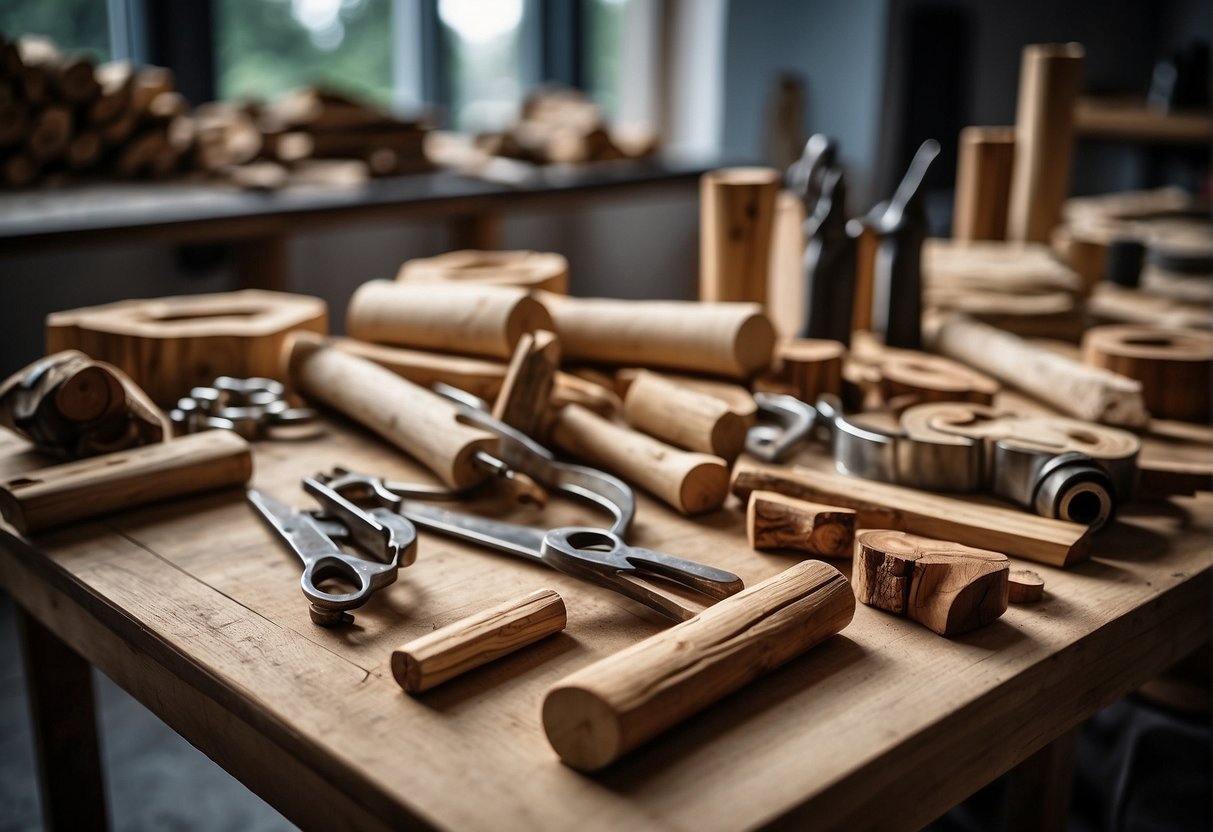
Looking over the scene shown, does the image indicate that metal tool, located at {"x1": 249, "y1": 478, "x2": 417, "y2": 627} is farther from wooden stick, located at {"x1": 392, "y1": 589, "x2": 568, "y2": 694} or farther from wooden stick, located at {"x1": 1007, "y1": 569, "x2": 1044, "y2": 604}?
wooden stick, located at {"x1": 1007, "y1": 569, "x2": 1044, "y2": 604}

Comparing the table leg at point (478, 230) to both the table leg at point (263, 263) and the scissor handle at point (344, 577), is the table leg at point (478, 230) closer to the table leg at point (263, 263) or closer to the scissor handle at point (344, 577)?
the table leg at point (263, 263)

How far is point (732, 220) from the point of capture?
5.71 ft

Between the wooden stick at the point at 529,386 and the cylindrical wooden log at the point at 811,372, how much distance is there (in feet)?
1.15

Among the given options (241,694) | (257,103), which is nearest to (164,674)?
(241,694)

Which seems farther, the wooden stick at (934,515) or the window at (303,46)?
the window at (303,46)

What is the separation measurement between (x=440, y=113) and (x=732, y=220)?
9.76 ft

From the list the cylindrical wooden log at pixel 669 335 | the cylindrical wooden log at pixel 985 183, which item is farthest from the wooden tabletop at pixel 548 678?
the cylindrical wooden log at pixel 985 183

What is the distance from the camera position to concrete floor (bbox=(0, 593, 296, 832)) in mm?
2057

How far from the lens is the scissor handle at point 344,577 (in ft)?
3.06

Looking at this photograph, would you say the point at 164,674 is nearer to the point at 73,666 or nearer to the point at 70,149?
the point at 73,666

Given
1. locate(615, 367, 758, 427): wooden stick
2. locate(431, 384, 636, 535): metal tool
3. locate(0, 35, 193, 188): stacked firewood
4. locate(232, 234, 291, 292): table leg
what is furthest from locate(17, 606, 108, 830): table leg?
locate(0, 35, 193, 188): stacked firewood

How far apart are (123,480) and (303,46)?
3.61 meters

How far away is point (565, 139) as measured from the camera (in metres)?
4.02

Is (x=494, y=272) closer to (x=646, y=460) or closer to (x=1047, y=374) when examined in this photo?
(x=646, y=460)
